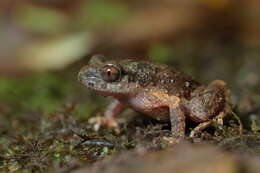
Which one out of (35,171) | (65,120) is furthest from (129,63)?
(35,171)

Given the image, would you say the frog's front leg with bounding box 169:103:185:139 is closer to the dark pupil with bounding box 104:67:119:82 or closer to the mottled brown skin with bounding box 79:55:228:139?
the mottled brown skin with bounding box 79:55:228:139

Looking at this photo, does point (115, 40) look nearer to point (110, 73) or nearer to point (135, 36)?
point (135, 36)

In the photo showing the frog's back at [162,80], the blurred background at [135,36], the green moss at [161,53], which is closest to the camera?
the frog's back at [162,80]

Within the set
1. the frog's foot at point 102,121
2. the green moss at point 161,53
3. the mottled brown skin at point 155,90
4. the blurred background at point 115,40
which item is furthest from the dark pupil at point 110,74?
the green moss at point 161,53

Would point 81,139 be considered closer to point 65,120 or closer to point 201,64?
point 65,120

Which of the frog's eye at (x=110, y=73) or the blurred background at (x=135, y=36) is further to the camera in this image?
the blurred background at (x=135, y=36)

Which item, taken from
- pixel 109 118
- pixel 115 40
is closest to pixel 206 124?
pixel 109 118

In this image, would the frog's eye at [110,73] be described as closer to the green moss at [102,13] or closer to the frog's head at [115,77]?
the frog's head at [115,77]

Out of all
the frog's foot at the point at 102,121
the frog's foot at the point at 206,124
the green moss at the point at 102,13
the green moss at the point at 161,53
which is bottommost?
the frog's foot at the point at 102,121
